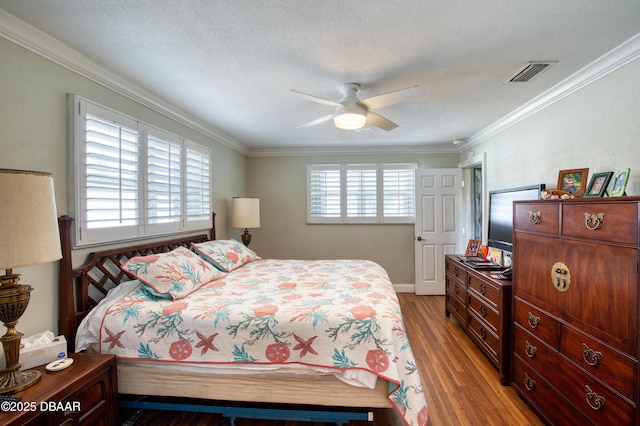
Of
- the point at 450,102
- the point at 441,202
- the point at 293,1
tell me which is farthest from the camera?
the point at 441,202

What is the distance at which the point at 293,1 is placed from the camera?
4.58 feet

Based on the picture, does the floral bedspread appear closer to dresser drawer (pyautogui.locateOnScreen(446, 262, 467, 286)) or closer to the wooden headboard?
the wooden headboard

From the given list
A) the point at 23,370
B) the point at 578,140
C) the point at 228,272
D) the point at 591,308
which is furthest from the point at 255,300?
the point at 578,140

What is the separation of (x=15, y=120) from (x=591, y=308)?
333cm

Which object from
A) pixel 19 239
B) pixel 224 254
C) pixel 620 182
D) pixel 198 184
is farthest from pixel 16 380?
pixel 620 182

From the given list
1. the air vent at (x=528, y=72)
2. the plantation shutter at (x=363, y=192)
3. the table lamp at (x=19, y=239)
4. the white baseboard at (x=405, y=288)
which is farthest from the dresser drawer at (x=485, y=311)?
the table lamp at (x=19, y=239)

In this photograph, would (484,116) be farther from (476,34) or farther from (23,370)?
(23,370)

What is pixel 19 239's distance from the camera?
118 centimetres

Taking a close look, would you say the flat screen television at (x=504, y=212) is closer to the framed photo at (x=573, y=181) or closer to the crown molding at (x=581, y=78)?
the framed photo at (x=573, y=181)

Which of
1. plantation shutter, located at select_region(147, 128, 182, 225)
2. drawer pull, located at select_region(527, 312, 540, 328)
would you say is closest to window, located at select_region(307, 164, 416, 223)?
plantation shutter, located at select_region(147, 128, 182, 225)

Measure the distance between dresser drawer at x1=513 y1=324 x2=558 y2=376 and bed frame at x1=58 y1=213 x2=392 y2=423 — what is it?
1088mm

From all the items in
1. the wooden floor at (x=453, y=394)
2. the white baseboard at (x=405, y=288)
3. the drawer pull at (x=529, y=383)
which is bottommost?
the wooden floor at (x=453, y=394)

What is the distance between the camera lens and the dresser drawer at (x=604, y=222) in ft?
4.37

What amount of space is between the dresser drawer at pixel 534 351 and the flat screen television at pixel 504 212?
0.90 metres
